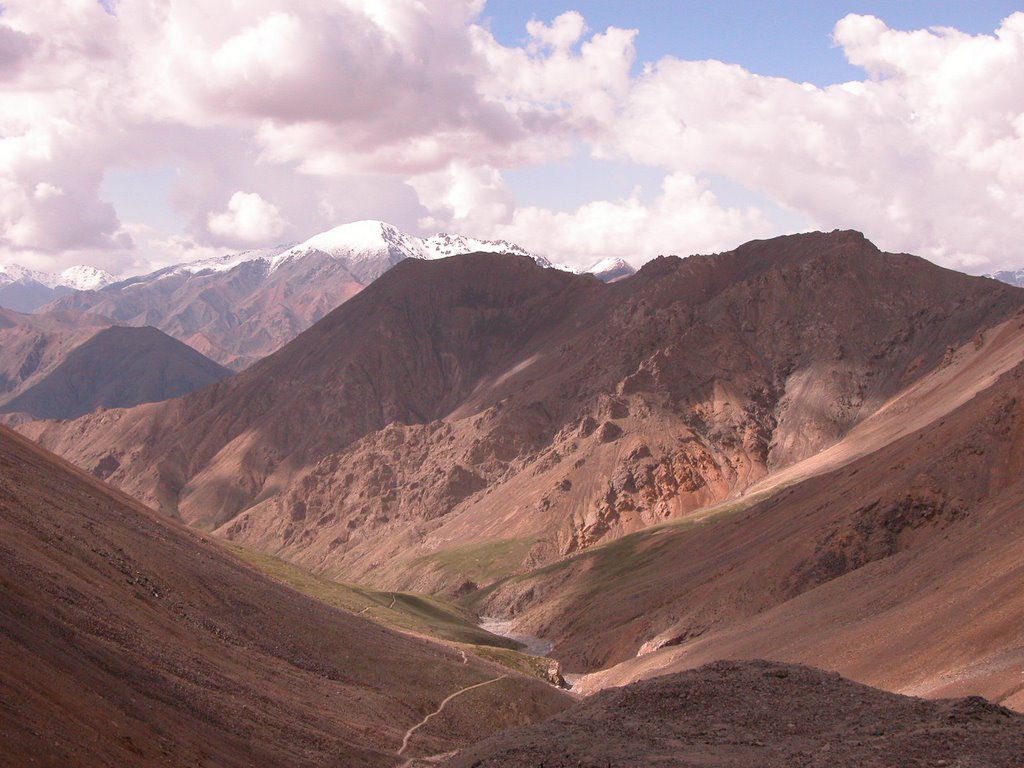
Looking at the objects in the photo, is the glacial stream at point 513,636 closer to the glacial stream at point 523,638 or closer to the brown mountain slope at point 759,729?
the glacial stream at point 523,638

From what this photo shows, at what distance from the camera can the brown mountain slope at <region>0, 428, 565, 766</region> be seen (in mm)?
31953

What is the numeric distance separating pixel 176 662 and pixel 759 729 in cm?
2403

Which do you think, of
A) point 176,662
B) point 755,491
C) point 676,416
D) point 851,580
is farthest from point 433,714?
point 676,416

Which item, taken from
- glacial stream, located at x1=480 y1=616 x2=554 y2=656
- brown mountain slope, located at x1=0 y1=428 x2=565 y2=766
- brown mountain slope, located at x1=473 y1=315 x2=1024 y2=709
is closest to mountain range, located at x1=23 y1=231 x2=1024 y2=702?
brown mountain slope, located at x1=473 y1=315 x2=1024 y2=709

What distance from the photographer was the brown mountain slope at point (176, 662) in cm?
3195

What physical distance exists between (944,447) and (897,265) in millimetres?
96973

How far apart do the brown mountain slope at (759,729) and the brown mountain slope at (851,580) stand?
27.9 feet

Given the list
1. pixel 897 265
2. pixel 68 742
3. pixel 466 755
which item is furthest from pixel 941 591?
pixel 897 265

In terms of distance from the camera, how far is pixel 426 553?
166125 millimetres

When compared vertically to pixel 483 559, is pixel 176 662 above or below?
above

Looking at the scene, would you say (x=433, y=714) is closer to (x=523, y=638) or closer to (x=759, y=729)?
(x=759, y=729)

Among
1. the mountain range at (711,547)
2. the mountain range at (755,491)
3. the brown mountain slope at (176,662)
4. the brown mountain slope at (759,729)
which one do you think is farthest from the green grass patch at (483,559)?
the brown mountain slope at (759,729)

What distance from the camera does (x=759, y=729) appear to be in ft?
103

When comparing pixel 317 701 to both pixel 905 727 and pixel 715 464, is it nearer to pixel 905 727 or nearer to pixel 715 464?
pixel 905 727
